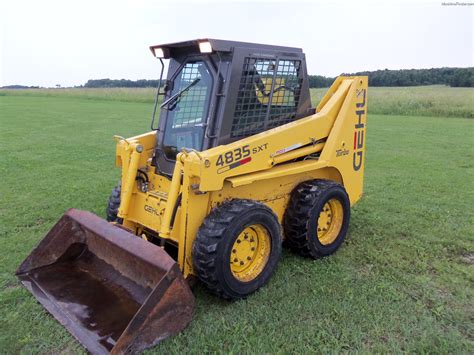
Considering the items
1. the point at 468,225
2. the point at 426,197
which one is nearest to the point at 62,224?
the point at 468,225

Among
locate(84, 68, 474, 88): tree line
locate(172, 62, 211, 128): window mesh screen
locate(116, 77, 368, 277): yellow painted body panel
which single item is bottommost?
locate(116, 77, 368, 277): yellow painted body panel

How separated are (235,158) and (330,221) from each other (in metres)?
1.76

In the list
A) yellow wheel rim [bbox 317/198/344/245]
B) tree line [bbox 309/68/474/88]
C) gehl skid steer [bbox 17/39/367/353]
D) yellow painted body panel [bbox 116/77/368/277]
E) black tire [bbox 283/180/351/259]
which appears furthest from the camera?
tree line [bbox 309/68/474/88]

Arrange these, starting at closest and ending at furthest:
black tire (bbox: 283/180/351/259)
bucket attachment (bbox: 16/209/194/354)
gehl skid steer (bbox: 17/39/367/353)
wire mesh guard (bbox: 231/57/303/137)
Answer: bucket attachment (bbox: 16/209/194/354) < gehl skid steer (bbox: 17/39/367/353) < wire mesh guard (bbox: 231/57/303/137) < black tire (bbox: 283/180/351/259)

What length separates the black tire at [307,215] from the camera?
14.5 feet

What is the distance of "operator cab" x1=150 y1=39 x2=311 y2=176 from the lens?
392 cm

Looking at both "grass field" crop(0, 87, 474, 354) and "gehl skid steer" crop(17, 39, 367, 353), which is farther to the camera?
"gehl skid steer" crop(17, 39, 367, 353)

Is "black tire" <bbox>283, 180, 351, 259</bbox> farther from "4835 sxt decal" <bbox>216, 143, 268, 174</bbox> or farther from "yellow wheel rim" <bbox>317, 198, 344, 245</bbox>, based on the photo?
"4835 sxt decal" <bbox>216, 143, 268, 174</bbox>

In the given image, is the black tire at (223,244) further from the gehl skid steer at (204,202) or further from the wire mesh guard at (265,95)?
the wire mesh guard at (265,95)

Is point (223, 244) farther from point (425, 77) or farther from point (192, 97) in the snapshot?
point (425, 77)

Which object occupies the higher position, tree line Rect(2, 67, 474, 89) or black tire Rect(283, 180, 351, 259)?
tree line Rect(2, 67, 474, 89)

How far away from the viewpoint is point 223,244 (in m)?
3.48

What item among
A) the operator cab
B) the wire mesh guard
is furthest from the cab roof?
the wire mesh guard

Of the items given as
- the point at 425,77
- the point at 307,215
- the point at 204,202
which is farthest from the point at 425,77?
the point at 204,202
